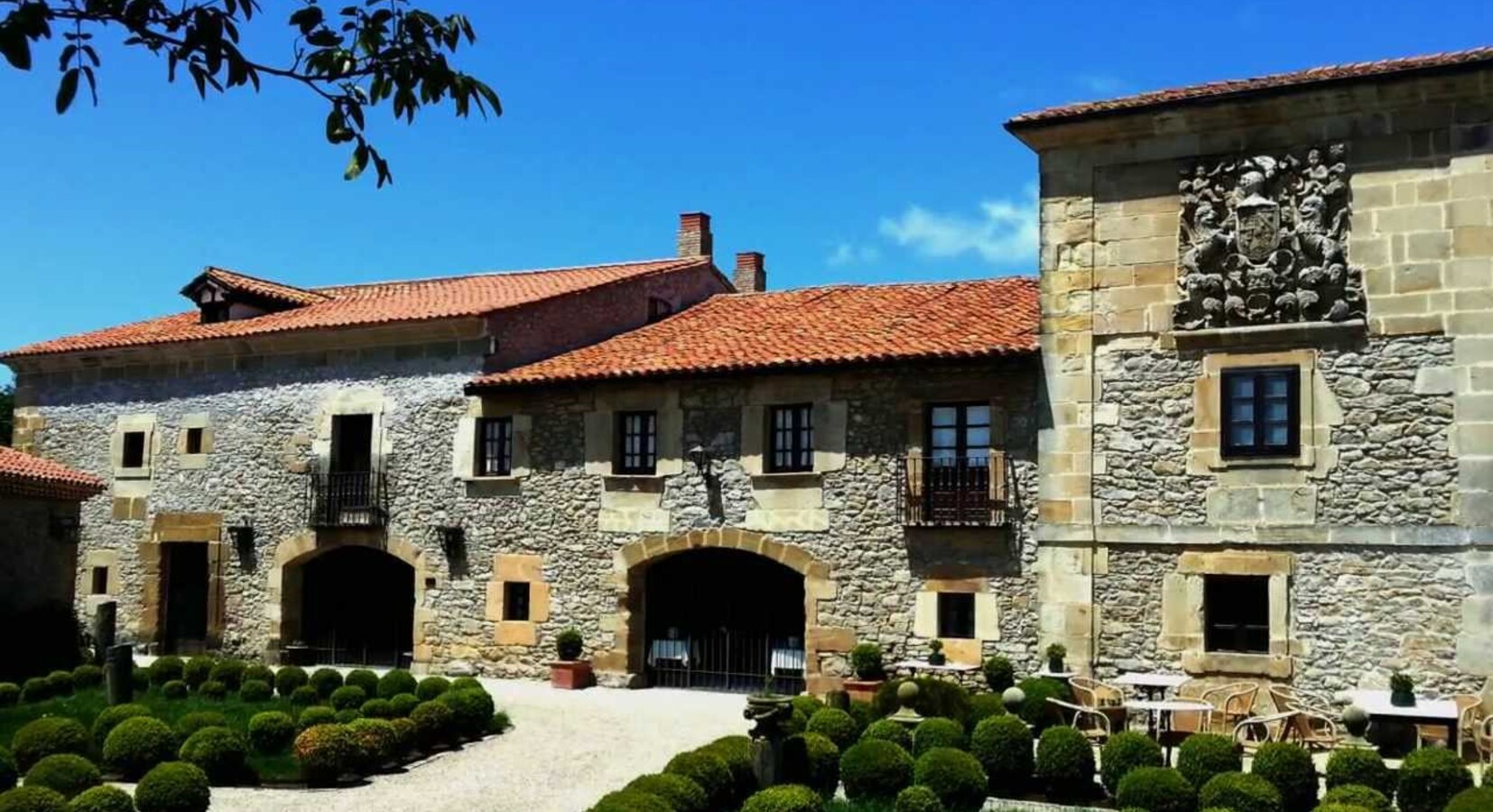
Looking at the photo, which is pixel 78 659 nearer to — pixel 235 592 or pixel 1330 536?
pixel 235 592

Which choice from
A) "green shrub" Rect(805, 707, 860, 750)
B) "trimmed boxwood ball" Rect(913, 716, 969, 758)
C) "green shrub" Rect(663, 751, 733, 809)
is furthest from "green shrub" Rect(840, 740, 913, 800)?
"green shrub" Rect(805, 707, 860, 750)

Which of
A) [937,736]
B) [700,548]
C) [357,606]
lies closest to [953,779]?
[937,736]

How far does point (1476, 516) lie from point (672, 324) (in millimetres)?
12390

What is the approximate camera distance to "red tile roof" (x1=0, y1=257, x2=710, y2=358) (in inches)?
874

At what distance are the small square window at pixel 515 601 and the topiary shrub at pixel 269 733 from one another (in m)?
7.05

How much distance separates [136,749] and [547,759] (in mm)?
3694

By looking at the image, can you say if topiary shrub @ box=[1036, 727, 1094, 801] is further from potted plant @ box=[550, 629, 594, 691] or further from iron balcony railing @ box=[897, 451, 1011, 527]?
potted plant @ box=[550, 629, 594, 691]

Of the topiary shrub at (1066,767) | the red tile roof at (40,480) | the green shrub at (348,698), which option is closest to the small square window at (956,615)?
the topiary shrub at (1066,767)

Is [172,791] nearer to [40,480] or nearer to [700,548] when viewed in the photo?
[700,548]

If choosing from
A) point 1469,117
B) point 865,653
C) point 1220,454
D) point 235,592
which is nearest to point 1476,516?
point 1220,454

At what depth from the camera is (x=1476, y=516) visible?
1438 cm

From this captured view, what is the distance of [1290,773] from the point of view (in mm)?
10898

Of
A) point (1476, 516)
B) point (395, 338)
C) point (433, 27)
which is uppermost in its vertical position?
point (395, 338)

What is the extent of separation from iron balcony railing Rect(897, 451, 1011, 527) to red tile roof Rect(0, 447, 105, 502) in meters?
12.6
